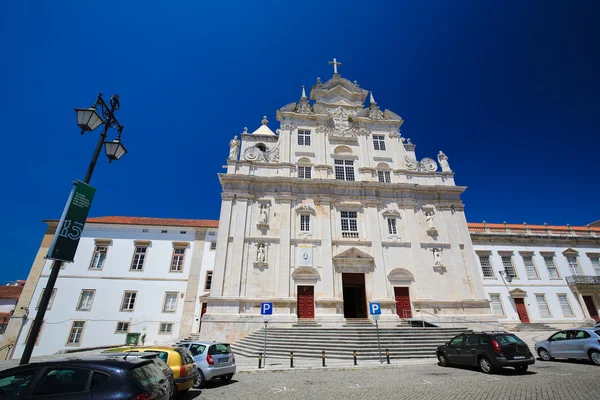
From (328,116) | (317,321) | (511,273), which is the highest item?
(328,116)

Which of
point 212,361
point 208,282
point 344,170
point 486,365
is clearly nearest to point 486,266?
point 344,170

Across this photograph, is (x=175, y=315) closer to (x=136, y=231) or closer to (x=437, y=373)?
(x=136, y=231)

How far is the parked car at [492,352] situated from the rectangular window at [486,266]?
20.8 metres

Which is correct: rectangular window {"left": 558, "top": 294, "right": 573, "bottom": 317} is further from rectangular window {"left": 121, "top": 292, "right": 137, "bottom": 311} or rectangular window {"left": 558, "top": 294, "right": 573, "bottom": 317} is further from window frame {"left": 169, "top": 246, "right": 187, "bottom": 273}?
rectangular window {"left": 121, "top": 292, "right": 137, "bottom": 311}

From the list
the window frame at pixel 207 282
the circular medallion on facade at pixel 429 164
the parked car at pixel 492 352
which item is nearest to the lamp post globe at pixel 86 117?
the parked car at pixel 492 352

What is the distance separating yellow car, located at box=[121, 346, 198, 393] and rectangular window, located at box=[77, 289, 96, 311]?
2069 cm

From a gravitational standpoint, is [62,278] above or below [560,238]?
below

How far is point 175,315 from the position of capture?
23.2 metres

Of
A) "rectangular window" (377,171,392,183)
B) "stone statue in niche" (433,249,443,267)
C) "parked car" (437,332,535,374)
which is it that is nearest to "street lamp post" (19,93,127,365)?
"parked car" (437,332,535,374)

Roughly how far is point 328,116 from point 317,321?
18.6 meters

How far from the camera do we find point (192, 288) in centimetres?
2417

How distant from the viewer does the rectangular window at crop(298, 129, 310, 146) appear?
26375mm

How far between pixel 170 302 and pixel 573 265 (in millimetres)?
40332

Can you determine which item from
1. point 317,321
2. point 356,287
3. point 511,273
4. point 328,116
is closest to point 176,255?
point 317,321
